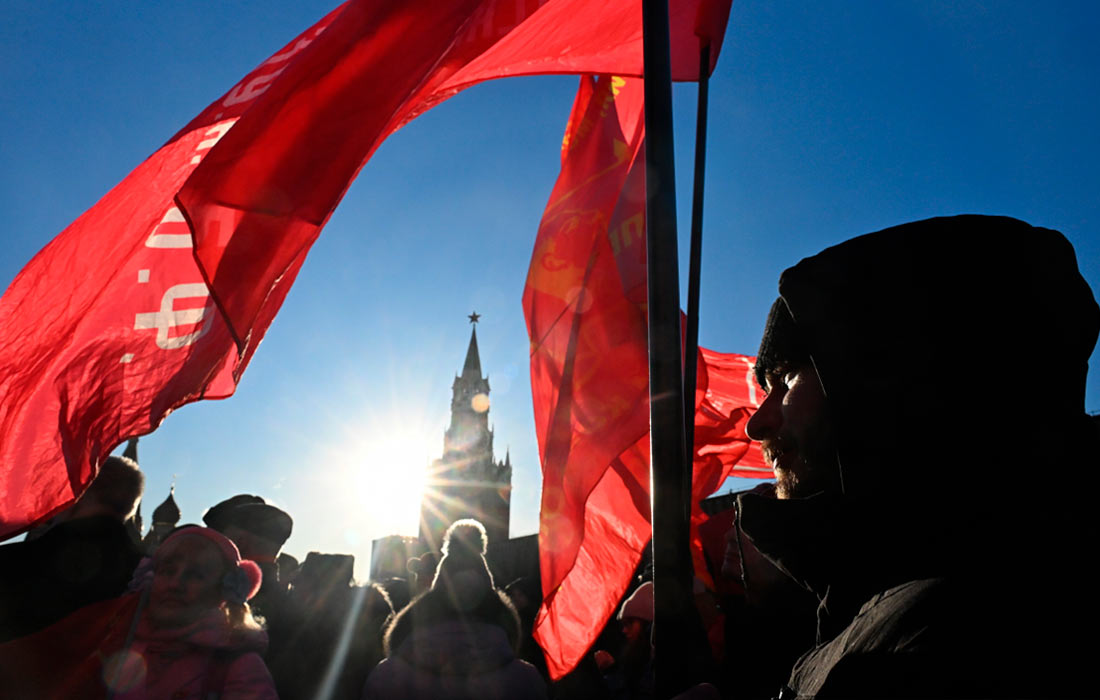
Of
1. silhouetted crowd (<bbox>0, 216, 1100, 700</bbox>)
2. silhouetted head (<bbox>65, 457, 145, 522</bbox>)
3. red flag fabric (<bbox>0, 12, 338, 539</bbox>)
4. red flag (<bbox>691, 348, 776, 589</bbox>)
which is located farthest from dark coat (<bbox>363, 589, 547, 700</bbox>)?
silhouetted crowd (<bbox>0, 216, 1100, 700</bbox>)

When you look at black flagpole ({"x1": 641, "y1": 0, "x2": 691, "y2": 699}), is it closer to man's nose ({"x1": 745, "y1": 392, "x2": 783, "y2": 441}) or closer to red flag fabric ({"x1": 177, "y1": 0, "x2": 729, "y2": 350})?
man's nose ({"x1": 745, "y1": 392, "x2": 783, "y2": 441})

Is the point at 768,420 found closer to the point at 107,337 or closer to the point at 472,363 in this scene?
Answer: the point at 107,337

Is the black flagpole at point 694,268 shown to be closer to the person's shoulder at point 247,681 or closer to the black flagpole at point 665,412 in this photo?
the black flagpole at point 665,412

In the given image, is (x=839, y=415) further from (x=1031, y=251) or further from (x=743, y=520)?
(x=1031, y=251)

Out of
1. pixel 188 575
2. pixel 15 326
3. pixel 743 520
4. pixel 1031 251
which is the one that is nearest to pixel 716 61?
pixel 1031 251

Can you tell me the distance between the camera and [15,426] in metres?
2.35

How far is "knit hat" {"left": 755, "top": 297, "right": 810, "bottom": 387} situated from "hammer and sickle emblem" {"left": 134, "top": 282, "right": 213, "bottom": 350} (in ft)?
5.97

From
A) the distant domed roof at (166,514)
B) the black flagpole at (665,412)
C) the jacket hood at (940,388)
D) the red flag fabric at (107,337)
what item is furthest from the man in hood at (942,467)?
the distant domed roof at (166,514)

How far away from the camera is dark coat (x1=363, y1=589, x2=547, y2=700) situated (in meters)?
2.99

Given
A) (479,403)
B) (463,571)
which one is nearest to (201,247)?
(463,571)

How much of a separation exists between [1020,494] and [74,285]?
2950mm

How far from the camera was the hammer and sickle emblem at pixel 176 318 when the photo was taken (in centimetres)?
233

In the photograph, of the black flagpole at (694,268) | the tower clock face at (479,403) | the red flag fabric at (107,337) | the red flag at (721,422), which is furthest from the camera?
the tower clock face at (479,403)

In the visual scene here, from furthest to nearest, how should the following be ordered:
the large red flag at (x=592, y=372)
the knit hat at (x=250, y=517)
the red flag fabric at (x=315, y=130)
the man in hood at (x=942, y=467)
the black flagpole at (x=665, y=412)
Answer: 1. the knit hat at (x=250, y=517)
2. the large red flag at (x=592, y=372)
3. the red flag fabric at (x=315, y=130)
4. the black flagpole at (x=665, y=412)
5. the man in hood at (x=942, y=467)
